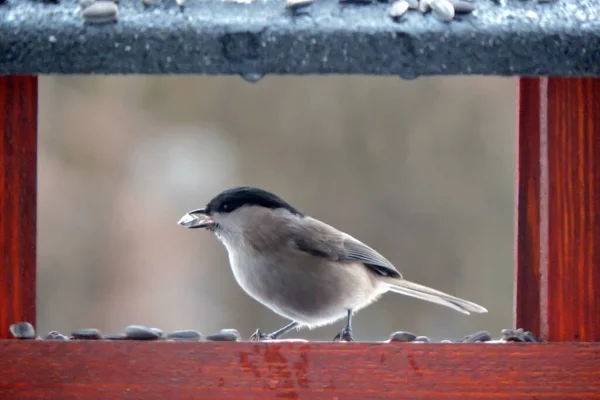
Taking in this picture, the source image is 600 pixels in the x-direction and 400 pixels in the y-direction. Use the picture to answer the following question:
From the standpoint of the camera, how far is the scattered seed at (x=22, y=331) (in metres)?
2.09

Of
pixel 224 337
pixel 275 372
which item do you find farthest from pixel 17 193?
pixel 275 372

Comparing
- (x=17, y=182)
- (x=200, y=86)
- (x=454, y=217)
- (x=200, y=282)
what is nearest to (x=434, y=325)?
(x=454, y=217)

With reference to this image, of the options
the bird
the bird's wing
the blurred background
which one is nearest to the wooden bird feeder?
the bird

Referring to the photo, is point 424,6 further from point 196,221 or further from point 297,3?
point 196,221

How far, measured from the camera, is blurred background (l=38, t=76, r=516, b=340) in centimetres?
593

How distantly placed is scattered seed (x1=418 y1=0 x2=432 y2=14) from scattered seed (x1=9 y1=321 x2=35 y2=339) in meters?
1.07

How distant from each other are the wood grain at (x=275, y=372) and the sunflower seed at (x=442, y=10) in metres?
0.67

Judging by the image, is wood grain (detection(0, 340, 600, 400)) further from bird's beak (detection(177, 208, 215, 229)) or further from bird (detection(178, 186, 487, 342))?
bird's beak (detection(177, 208, 215, 229))

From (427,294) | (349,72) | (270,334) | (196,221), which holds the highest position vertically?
(349,72)

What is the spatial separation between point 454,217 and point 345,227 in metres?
0.70

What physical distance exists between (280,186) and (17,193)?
3.99 meters

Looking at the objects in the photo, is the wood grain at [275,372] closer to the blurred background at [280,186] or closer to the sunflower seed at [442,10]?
the sunflower seed at [442,10]

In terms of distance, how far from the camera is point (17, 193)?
2.11m

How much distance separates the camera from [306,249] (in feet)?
9.66
